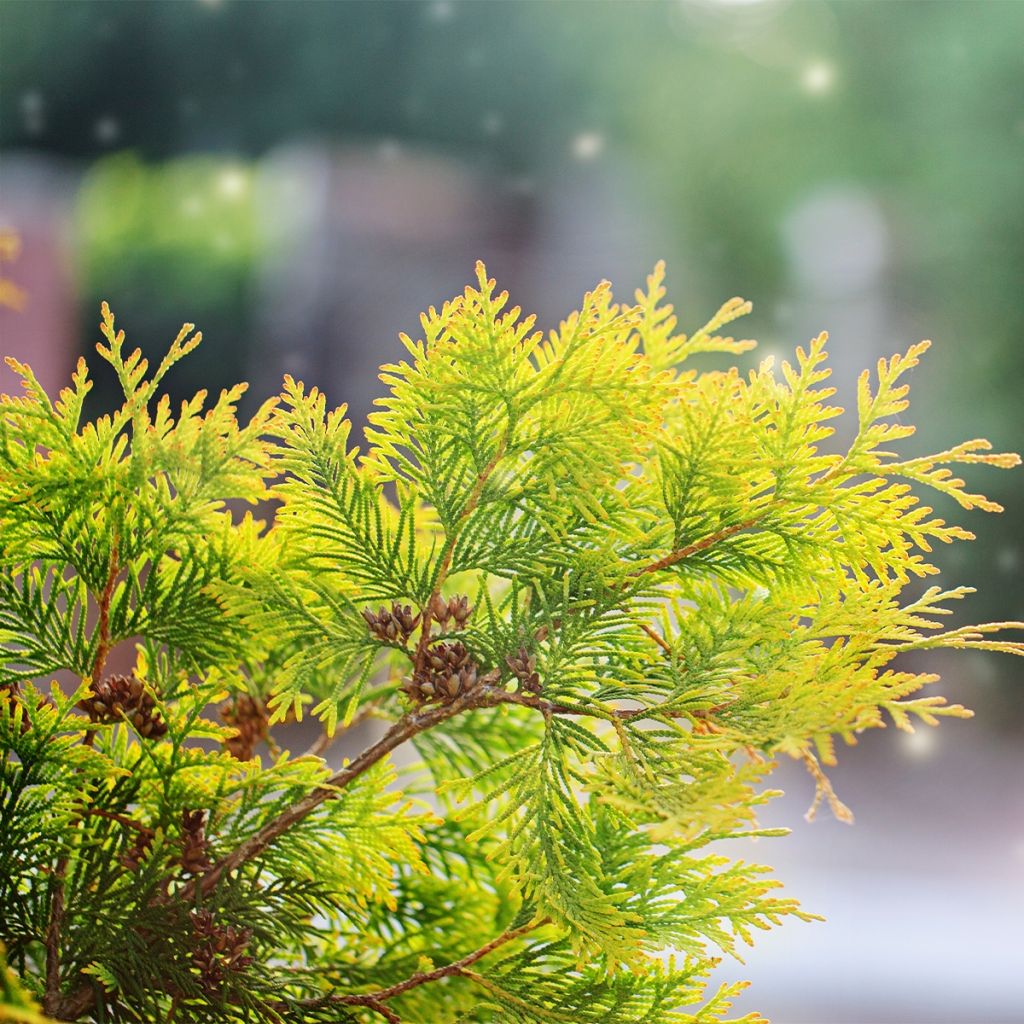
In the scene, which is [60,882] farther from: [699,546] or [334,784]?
[699,546]

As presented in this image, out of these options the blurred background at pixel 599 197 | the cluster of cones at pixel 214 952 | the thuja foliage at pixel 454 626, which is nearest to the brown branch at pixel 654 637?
the thuja foliage at pixel 454 626

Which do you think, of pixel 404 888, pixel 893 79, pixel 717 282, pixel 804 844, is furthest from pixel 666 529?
pixel 893 79

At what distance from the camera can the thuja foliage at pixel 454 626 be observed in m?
0.25

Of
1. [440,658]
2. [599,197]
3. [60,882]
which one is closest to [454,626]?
[440,658]

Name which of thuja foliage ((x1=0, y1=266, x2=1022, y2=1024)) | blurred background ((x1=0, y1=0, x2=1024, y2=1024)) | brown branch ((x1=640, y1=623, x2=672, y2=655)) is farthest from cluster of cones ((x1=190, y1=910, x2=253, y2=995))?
blurred background ((x1=0, y1=0, x2=1024, y2=1024))

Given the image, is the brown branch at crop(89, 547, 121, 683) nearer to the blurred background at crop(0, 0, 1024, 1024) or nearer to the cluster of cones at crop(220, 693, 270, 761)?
the cluster of cones at crop(220, 693, 270, 761)

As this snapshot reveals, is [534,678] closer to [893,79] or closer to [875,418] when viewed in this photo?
[875,418]

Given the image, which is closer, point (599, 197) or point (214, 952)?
point (214, 952)

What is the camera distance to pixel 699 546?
27 centimetres

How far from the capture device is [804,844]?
187 centimetres

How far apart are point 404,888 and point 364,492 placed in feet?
0.48

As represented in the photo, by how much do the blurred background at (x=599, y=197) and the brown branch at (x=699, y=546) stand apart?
1701 millimetres

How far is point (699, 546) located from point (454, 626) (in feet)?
0.22

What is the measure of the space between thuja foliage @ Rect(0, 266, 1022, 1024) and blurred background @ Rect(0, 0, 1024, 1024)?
1.67 metres
